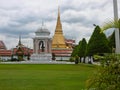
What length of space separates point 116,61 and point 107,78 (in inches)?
15.9

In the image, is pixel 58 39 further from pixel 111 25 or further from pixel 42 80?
pixel 111 25

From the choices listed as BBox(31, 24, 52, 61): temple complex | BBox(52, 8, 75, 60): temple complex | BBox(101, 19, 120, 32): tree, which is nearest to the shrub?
BBox(101, 19, 120, 32): tree

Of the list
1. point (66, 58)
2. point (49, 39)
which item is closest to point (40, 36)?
point (49, 39)

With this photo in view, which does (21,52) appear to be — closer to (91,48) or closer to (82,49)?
(82,49)

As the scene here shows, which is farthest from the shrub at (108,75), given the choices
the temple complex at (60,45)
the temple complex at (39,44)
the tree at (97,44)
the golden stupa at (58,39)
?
the golden stupa at (58,39)

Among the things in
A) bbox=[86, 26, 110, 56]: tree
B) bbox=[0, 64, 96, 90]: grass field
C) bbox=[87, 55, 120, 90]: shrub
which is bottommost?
bbox=[0, 64, 96, 90]: grass field

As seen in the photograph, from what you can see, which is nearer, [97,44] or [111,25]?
[111,25]

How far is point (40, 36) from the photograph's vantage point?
243 feet

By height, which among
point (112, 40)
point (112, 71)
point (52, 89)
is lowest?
point (52, 89)

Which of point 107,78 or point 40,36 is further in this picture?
point 40,36

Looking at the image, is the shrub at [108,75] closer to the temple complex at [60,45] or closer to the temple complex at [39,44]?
the temple complex at [39,44]

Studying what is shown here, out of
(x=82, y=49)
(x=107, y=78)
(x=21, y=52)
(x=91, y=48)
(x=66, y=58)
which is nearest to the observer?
(x=107, y=78)

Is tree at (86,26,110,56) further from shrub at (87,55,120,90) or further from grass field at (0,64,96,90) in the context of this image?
shrub at (87,55,120,90)

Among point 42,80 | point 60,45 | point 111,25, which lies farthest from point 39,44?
point 111,25
